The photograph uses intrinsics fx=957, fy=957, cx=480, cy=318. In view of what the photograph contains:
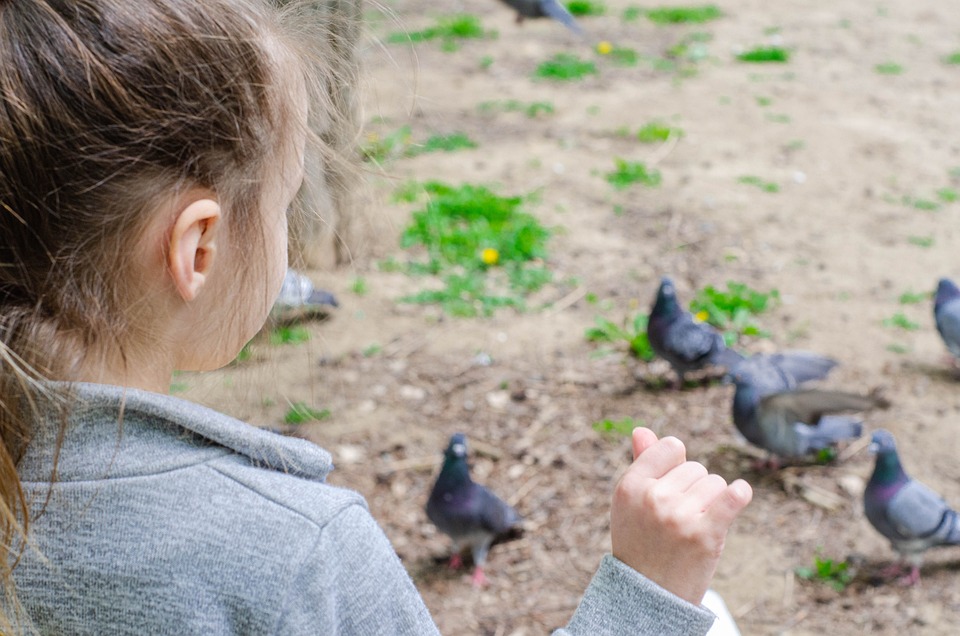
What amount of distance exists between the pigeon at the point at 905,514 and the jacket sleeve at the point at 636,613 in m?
2.02

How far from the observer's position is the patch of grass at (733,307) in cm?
425

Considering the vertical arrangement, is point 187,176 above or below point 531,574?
above

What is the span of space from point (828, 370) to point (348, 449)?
1.83 metres

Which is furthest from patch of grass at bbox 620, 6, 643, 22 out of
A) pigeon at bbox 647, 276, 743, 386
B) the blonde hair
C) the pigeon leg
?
the blonde hair

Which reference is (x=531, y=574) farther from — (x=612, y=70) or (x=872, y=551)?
(x=612, y=70)

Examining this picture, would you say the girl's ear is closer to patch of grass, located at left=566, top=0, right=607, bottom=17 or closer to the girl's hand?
the girl's hand

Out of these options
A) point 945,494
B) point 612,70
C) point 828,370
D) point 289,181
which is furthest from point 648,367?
point 612,70

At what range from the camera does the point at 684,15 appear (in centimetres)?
933

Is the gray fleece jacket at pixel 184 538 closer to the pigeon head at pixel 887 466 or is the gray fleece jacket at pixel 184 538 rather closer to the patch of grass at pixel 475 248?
the pigeon head at pixel 887 466

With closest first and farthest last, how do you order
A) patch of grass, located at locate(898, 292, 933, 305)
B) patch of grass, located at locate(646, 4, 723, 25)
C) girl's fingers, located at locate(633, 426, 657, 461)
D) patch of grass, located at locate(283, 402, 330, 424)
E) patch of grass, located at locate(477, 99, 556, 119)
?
1. girl's fingers, located at locate(633, 426, 657, 461)
2. patch of grass, located at locate(283, 402, 330, 424)
3. patch of grass, located at locate(898, 292, 933, 305)
4. patch of grass, located at locate(477, 99, 556, 119)
5. patch of grass, located at locate(646, 4, 723, 25)

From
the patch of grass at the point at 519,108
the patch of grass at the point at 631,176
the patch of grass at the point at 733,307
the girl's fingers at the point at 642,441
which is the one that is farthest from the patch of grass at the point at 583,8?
the girl's fingers at the point at 642,441

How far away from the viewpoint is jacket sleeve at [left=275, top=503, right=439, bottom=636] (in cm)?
90

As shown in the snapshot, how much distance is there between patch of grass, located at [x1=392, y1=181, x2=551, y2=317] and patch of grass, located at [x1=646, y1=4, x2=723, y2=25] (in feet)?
15.3

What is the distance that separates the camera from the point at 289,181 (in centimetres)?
110
